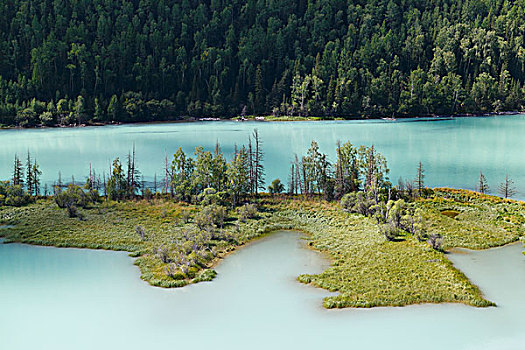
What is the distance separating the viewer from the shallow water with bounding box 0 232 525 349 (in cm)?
2416

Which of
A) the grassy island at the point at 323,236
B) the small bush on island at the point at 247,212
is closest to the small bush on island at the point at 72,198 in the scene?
the grassy island at the point at 323,236

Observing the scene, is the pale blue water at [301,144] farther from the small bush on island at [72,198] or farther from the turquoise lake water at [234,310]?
the turquoise lake water at [234,310]

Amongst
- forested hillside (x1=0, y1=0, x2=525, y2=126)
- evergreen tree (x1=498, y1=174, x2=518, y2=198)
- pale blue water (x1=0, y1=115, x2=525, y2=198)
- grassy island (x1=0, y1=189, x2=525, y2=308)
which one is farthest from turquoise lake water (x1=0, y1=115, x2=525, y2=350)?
forested hillside (x1=0, y1=0, x2=525, y2=126)

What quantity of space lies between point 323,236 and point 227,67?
152 m

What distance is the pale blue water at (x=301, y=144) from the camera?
72438mm

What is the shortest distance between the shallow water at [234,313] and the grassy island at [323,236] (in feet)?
4.25

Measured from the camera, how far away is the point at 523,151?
86500 mm

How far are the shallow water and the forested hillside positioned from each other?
12312 cm

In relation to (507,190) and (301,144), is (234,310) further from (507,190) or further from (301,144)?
(301,144)

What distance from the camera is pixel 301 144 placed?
98.2 meters

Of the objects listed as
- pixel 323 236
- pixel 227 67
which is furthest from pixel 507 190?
pixel 227 67

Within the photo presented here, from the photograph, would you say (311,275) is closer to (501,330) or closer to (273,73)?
(501,330)

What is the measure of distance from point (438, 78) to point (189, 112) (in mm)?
88466

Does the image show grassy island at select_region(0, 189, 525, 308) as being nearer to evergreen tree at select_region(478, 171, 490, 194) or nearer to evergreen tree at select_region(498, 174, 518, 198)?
evergreen tree at select_region(478, 171, 490, 194)
